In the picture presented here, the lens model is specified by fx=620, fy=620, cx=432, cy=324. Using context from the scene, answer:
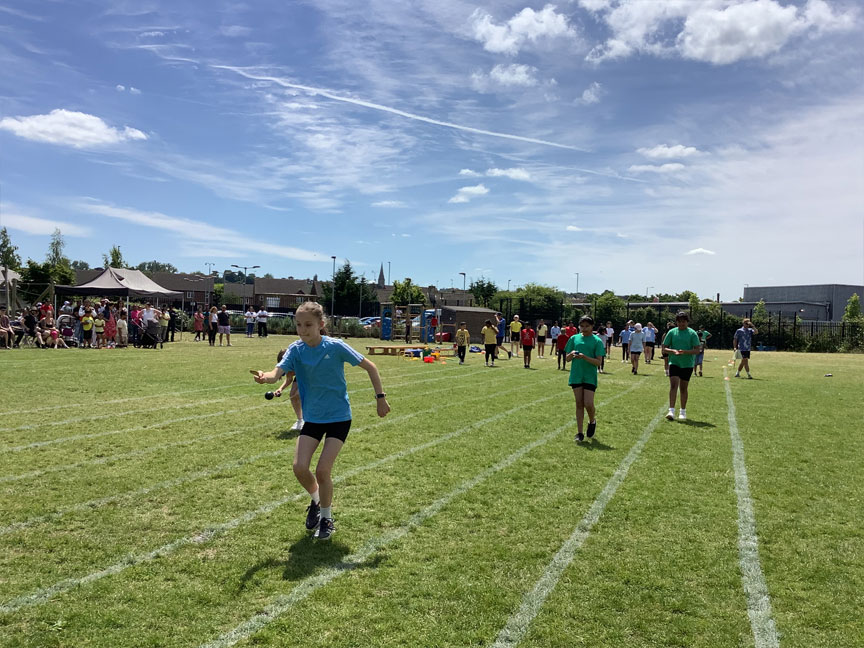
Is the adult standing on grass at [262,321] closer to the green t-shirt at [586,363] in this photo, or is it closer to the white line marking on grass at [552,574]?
the green t-shirt at [586,363]

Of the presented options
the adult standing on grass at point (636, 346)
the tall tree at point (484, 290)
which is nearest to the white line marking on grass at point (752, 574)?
the adult standing on grass at point (636, 346)

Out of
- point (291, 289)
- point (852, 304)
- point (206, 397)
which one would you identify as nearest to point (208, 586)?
point (206, 397)

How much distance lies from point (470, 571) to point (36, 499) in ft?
13.8

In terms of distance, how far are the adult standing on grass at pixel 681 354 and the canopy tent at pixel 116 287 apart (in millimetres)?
24629

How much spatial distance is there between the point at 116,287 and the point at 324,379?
2788 cm

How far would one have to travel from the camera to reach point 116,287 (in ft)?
95.7

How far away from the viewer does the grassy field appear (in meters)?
3.71

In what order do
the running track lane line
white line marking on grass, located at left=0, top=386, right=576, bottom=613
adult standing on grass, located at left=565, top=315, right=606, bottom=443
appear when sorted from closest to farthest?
1. the running track lane line
2. white line marking on grass, located at left=0, top=386, right=576, bottom=613
3. adult standing on grass, located at left=565, top=315, right=606, bottom=443

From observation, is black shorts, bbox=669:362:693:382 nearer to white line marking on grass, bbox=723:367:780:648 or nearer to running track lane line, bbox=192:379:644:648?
white line marking on grass, bbox=723:367:780:648

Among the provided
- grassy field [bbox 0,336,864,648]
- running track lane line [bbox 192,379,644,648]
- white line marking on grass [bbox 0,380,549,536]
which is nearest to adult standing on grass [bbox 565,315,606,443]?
grassy field [bbox 0,336,864,648]

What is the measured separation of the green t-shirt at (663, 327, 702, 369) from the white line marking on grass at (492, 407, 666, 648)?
483 cm

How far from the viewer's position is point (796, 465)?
800cm

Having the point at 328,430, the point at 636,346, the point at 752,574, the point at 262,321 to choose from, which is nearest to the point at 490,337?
the point at 636,346

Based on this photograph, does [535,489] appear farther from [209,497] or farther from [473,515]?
[209,497]
